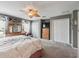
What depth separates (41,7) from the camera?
121 inches

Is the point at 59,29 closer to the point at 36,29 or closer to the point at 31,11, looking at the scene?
the point at 36,29

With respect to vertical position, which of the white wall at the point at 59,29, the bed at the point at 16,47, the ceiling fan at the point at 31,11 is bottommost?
the bed at the point at 16,47

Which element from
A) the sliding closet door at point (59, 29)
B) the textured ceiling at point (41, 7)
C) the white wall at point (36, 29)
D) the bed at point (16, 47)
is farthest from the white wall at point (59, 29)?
the bed at point (16, 47)

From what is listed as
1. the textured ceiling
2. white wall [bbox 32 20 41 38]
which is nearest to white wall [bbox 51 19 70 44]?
the textured ceiling

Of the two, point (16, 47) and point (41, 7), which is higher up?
point (41, 7)

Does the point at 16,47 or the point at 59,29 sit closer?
the point at 16,47

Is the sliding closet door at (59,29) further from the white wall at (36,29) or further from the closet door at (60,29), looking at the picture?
the white wall at (36,29)

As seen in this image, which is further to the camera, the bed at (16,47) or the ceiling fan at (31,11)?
the ceiling fan at (31,11)

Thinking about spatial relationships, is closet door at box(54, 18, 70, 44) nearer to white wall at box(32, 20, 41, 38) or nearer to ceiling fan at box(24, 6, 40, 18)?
white wall at box(32, 20, 41, 38)

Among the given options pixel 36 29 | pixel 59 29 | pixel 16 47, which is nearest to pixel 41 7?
pixel 36 29

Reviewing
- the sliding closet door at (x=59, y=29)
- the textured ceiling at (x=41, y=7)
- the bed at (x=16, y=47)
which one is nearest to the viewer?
the bed at (x=16, y=47)

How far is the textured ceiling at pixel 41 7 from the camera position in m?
2.72

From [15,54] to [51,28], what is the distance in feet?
5.27

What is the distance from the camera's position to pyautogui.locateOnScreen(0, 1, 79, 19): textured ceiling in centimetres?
272
